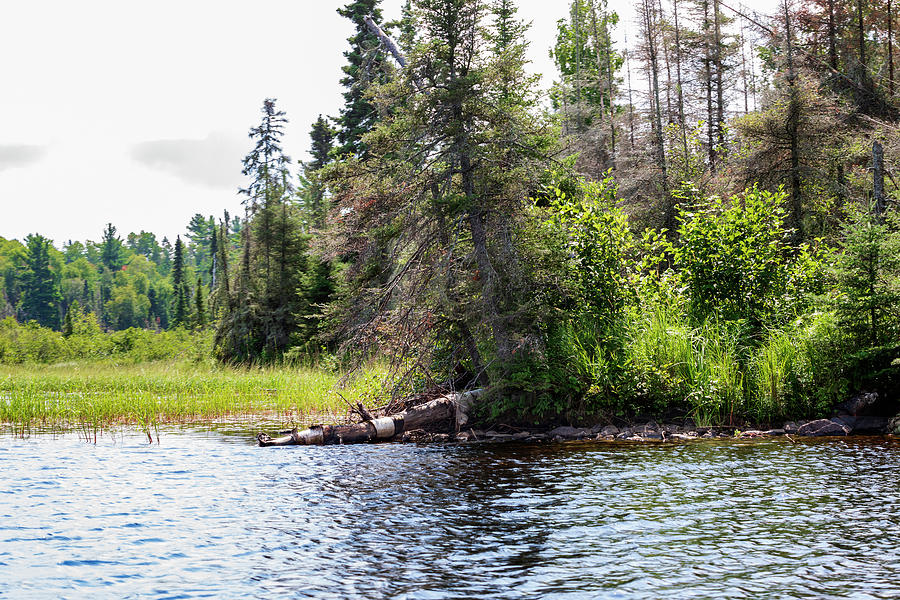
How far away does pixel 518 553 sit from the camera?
22.4 feet

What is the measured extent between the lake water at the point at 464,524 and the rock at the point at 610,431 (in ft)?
4.53

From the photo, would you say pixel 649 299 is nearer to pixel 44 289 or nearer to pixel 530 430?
pixel 530 430

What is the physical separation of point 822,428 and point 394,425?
8.37 metres

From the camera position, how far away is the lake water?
604 centimetres

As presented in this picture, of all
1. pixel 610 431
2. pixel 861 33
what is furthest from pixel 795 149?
pixel 610 431

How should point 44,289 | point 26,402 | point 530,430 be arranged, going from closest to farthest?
point 530,430 < point 26,402 < point 44,289

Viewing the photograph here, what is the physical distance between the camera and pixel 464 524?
7.86m

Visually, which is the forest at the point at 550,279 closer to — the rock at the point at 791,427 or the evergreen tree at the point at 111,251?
the rock at the point at 791,427

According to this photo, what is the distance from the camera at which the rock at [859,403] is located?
44.7ft

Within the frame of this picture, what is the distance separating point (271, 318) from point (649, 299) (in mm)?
27452

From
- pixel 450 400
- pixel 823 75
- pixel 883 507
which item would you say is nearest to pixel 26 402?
pixel 450 400

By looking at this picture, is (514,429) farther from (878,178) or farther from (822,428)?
(878,178)

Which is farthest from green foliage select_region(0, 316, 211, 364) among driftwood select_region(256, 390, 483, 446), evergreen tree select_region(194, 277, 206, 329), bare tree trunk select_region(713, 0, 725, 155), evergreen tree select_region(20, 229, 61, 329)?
evergreen tree select_region(20, 229, 61, 329)

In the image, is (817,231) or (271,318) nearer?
(817,231)
